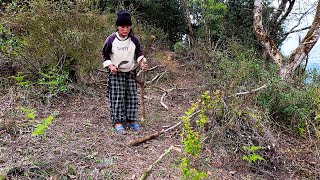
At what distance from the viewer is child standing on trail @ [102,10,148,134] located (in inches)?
151

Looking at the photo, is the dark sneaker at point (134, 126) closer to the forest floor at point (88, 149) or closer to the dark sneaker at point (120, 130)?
the forest floor at point (88, 149)

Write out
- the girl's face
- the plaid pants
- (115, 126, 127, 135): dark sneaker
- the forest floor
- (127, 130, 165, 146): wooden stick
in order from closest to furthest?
1. the forest floor
2. (127, 130, 165, 146): wooden stick
3. the girl's face
4. (115, 126, 127, 135): dark sneaker
5. the plaid pants

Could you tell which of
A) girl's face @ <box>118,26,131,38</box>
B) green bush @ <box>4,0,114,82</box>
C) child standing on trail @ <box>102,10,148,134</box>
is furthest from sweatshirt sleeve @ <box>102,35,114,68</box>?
green bush @ <box>4,0,114,82</box>

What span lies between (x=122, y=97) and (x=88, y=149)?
102 cm

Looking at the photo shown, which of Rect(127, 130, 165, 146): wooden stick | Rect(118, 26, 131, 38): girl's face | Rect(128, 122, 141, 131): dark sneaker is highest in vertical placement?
Rect(118, 26, 131, 38): girl's face

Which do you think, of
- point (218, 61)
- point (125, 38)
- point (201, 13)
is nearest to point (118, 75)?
point (125, 38)

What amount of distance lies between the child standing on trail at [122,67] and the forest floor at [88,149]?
24 centimetres

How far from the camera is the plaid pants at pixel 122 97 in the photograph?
4.05 m

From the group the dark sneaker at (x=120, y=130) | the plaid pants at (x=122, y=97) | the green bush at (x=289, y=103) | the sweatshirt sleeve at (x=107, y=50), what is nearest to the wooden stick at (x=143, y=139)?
the dark sneaker at (x=120, y=130)

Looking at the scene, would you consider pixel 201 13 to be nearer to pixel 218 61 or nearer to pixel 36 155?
pixel 218 61

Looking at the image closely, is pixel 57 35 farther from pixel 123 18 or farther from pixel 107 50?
pixel 123 18

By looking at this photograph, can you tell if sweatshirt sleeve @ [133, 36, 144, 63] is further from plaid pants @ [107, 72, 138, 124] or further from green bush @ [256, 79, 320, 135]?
green bush @ [256, 79, 320, 135]

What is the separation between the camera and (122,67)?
13.0 feet

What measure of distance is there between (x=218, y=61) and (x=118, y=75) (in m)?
3.46
